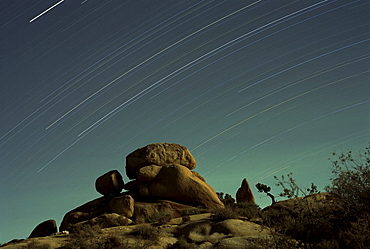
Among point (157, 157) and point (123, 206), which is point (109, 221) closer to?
point (123, 206)

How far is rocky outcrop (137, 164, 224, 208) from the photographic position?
27.5 metres

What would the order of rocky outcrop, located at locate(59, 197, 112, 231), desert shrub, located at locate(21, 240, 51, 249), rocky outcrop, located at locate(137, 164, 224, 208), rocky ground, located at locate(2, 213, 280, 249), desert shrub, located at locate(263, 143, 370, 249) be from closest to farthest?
desert shrub, located at locate(263, 143, 370, 249), rocky ground, located at locate(2, 213, 280, 249), desert shrub, located at locate(21, 240, 51, 249), rocky outcrop, located at locate(59, 197, 112, 231), rocky outcrop, located at locate(137, 164, 224, 208)

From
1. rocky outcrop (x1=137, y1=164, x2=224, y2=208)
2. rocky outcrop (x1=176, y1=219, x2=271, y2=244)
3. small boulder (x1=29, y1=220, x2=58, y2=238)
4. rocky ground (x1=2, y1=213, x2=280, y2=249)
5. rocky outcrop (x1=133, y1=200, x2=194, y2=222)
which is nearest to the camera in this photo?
rocky ground (x1=2, y1=213, x2=280, y2=249)

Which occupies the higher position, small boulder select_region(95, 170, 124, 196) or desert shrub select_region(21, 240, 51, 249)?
small boulder select_region(95, 170, 124, 196)

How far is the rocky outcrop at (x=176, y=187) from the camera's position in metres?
27.5

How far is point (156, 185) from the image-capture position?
2797 centimetres

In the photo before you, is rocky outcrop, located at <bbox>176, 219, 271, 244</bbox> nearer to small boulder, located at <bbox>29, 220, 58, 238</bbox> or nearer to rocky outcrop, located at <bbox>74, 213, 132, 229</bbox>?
rocky outcrop, located at <bbox>74, 213, 132, 229</bbox>

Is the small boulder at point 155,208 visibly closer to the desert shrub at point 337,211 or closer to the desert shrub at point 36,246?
the desert shrub at point 36,246

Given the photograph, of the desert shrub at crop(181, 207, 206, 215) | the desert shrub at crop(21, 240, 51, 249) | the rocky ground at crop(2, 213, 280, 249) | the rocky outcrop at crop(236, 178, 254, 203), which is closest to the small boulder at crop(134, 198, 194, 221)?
the desert shrub at crop(181, 207, 206, 215)

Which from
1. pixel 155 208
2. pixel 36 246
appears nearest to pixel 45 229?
pixel 155 208

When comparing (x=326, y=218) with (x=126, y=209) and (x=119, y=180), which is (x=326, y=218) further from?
(x=119, y=180)

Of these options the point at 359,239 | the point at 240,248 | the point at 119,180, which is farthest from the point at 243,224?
the point at 119,180

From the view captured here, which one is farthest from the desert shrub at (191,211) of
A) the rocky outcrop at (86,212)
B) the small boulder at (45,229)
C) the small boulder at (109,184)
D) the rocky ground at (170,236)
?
→ the small boulder at (45,229)

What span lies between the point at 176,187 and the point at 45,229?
11653mm
